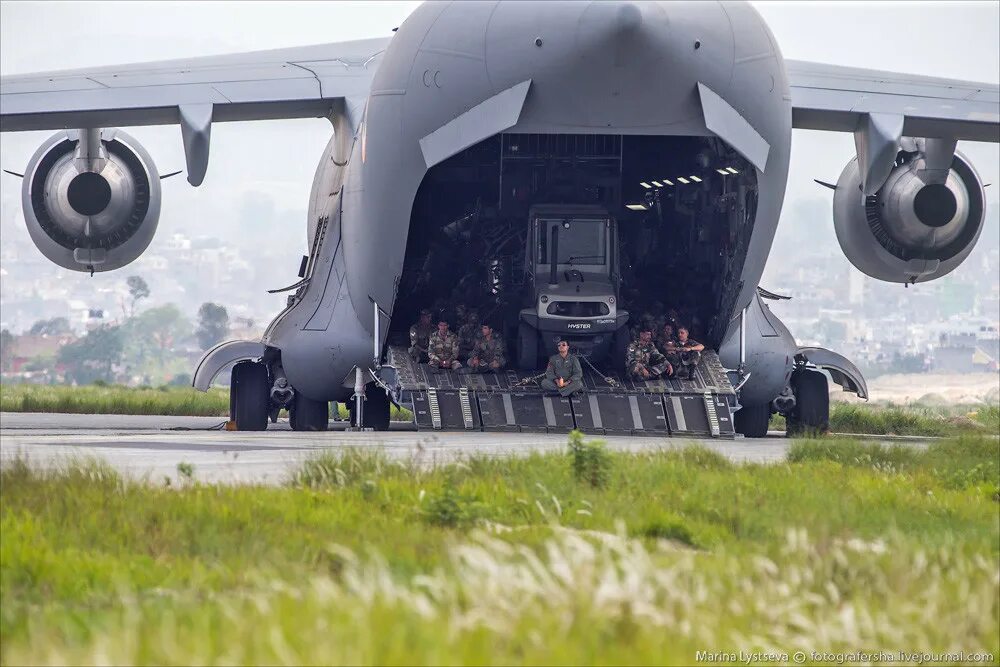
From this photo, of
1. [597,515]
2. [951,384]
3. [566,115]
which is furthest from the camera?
[951,384]

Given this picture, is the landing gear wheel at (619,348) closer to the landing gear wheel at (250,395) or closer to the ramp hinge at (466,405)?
the ramp hinge at (466,405)

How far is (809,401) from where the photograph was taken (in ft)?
60.5

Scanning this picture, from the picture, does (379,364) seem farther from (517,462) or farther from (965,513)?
(965,513)

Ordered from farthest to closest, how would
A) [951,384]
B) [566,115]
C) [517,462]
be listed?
1. [951,384]
2. [566,115]
3. [517,462]

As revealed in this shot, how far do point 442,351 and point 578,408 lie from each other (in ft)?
5.54

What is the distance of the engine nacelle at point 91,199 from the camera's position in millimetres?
18625

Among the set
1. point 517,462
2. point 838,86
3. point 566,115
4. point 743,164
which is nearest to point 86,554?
point 517,462

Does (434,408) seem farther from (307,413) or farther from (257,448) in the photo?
(257,448)

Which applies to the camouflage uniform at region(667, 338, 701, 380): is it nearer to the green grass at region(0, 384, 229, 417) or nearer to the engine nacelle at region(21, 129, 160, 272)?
the engine nacelle at region(21, 129, 160, 272)

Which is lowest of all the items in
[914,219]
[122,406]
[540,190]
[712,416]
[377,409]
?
[122,406]

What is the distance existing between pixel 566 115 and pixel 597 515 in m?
7.31

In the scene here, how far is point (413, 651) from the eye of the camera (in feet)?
13.5

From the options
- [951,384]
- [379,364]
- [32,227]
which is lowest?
[951,384]

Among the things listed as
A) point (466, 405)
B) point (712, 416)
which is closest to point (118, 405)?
point (466, 405)
